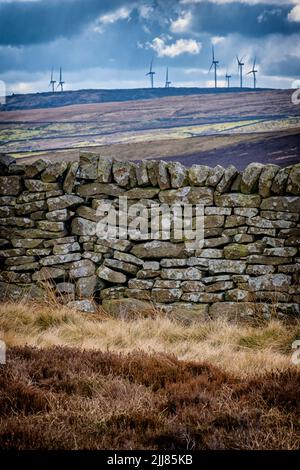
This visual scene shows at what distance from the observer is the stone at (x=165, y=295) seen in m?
8.74

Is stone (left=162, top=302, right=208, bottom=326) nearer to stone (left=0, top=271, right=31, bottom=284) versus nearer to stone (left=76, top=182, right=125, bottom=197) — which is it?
stone (left=76, top=182, right=125, bottom=197)

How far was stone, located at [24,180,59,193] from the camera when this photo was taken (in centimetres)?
907

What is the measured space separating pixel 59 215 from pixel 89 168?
1.07 m

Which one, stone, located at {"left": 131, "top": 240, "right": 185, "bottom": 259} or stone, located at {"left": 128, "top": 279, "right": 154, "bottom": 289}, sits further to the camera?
stone, located at {"left": 128, "top": 279, "right": 154, "bottom": 289}

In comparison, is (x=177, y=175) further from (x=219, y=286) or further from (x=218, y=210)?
(x=219, y=286)

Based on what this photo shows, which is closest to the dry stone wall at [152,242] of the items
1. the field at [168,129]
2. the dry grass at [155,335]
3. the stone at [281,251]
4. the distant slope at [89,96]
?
the stone at [281,251]

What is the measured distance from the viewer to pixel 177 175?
342 inches

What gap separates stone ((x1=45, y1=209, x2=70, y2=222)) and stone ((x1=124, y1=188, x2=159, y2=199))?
1.21 metres

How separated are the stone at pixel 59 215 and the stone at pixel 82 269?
0.88 metres

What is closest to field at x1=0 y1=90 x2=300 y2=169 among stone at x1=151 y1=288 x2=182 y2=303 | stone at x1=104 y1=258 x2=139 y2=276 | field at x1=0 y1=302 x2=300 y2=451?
stone at x1=151 y1=288 x2=182 y2=303

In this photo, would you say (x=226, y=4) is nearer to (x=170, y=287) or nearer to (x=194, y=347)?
(x=170, y=287)

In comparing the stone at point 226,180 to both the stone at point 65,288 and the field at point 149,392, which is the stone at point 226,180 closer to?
the field at point 149,392
